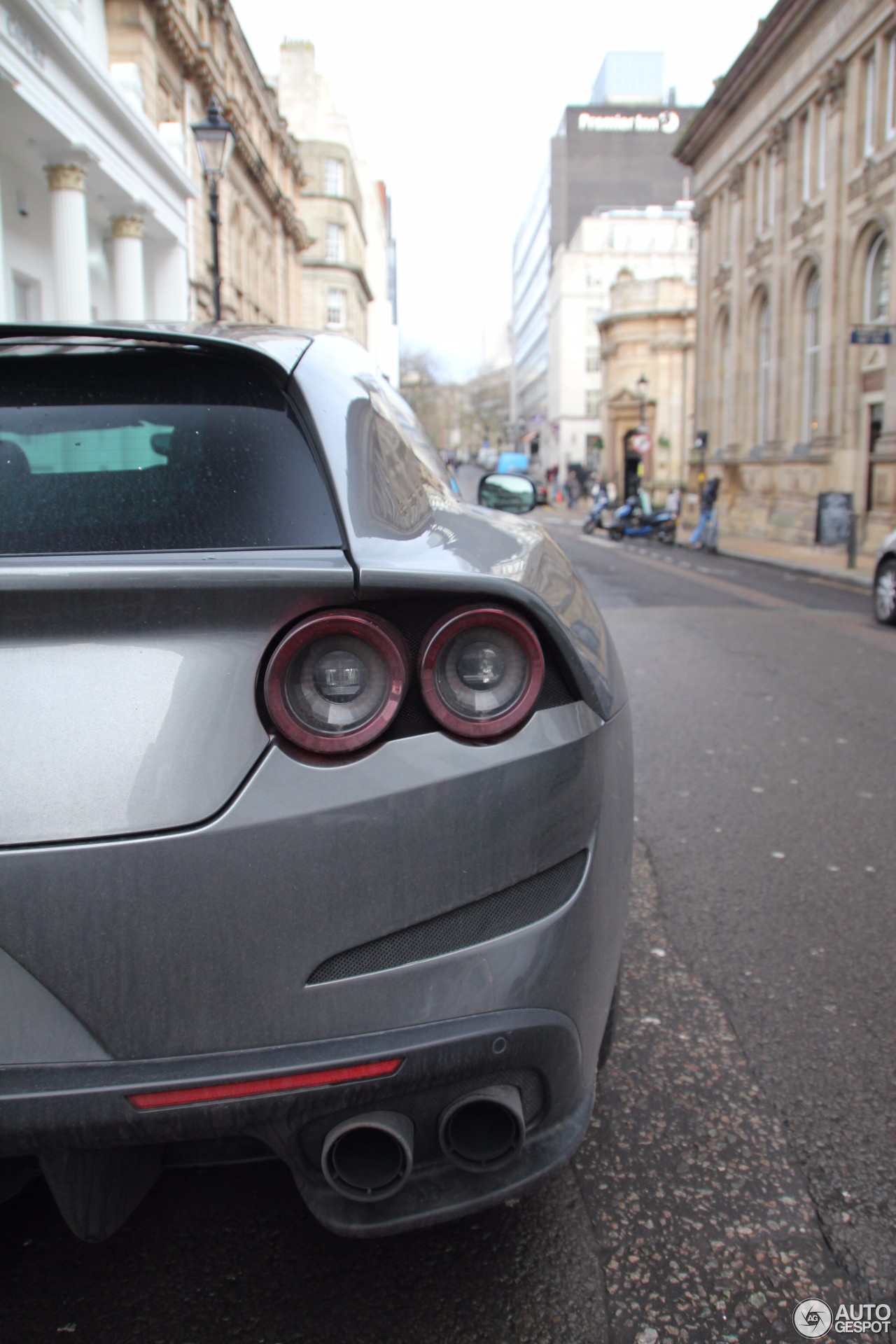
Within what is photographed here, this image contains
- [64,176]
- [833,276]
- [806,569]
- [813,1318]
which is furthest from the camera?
[833,276]

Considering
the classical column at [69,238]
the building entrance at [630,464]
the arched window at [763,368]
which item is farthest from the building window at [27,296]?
the building entrance at [630,464]

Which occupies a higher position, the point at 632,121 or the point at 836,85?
the point at 632,121

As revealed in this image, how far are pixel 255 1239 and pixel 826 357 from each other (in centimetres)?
2824

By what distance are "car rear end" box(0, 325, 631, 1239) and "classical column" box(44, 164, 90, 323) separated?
1698 cm

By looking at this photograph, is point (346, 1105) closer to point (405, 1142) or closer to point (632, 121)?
point (405, 1142)

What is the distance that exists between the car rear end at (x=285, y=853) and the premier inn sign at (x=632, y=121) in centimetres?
11856

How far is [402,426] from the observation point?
8.40 feet

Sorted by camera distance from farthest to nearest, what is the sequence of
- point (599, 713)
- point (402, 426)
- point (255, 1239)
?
1. point (402, 426)
2. point (255, 1239)
3. point (599, 713)

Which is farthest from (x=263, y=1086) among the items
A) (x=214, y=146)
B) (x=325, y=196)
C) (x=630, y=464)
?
(x=325, y=196)

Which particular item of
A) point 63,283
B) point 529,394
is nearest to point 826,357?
point 63,283

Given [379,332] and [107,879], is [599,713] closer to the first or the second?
[107,879]

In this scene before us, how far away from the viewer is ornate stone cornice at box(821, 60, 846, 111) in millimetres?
26125

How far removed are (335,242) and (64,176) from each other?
58254 mm

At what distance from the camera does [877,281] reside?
2517cm
